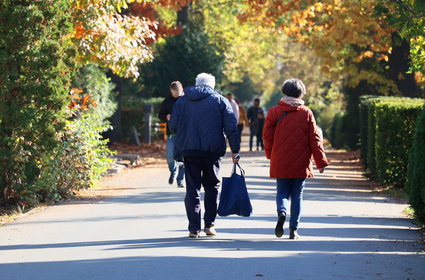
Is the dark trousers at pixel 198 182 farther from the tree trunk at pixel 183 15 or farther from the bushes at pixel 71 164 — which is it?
the tree trunk at pixel 183 15

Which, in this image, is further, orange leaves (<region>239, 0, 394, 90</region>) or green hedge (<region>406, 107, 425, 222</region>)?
orange leaves (<region>239, 0, 394, 90</region>)

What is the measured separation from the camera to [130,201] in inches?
597

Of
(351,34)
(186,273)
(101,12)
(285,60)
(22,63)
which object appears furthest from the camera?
(285,60)

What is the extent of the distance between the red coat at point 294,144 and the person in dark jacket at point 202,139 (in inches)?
18.3

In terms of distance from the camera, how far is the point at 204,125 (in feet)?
34.9

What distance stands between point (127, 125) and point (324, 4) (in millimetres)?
11220

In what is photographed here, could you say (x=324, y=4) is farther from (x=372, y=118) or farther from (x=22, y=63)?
(x=22, y=63)

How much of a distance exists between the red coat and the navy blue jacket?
1.52 feet

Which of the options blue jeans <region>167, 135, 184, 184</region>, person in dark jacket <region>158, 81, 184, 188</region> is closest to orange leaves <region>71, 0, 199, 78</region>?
person in dark jacket <region>158, 81, 184, 188</region>

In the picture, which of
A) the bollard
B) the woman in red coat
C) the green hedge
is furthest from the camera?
the bollard

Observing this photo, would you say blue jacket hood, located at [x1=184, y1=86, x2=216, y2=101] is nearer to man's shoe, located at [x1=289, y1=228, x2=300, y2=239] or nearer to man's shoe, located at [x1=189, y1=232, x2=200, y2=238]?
man's shoe, located at [x1=189, y1=232, x2=200, y2=238]

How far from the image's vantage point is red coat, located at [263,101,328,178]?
10562 millimetres

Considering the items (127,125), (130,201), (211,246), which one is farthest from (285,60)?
(211,246)

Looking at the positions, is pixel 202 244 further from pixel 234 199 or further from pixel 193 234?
pixel 234 199
